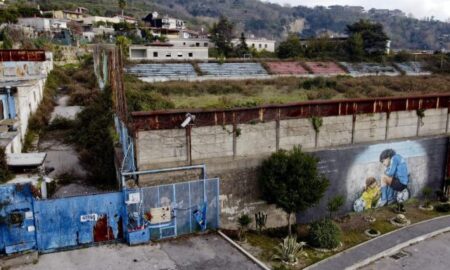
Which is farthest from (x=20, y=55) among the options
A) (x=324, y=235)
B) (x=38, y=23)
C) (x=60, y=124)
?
(x=38, y=23)

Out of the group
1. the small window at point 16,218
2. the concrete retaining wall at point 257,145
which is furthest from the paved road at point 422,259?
the small window at point 16,218

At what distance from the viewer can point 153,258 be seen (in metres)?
11.5

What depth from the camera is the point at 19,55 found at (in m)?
27.6

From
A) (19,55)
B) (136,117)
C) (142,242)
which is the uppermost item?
(19,55)

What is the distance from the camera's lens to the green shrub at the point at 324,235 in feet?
42.0

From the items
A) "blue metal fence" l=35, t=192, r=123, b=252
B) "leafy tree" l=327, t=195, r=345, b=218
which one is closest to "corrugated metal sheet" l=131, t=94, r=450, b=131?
"blue metal fence" l=35, t=192, r=123, b=252

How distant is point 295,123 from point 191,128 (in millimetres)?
4031

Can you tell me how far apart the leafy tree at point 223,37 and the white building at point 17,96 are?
142 ft

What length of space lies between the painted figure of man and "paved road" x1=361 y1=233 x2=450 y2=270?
9.45ft

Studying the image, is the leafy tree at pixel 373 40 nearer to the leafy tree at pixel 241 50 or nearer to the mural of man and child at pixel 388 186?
the leafy tree at pixel 241 50

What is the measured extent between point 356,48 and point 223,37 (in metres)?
24.2

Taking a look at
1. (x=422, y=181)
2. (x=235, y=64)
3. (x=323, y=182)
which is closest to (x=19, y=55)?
(x=323, y=182)

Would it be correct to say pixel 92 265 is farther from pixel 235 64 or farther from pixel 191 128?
pixel 235 64

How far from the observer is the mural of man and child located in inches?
629
